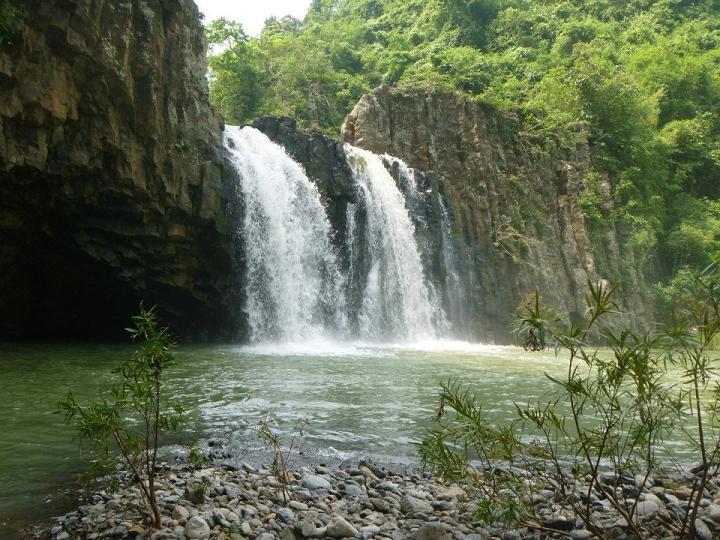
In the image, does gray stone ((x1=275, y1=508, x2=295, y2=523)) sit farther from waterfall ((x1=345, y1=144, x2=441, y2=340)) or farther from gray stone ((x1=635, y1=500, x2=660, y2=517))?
waterfall ((x1=345, y1=144, x2=441, y2=340))

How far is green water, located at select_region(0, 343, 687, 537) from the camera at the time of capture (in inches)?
199

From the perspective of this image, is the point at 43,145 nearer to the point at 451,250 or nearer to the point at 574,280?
the point at 451,250

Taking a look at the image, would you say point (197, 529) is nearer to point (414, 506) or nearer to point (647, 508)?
point (414, 506)

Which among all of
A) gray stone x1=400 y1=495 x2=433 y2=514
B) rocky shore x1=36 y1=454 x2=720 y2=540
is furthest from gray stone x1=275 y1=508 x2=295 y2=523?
gray stone x1=400 y1=495 x2=433 y2=514

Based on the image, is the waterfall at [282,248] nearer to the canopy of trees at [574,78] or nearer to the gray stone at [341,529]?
the canopy of trees at [574,78]

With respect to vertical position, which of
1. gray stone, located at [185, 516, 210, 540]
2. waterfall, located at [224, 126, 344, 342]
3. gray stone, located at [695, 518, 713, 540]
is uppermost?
waterfall, located at [224, 126, 344, 342]

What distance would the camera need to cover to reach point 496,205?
2477 centimetres

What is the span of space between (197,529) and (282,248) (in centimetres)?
1484

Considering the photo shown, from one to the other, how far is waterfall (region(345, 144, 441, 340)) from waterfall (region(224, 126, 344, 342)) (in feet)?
3.98

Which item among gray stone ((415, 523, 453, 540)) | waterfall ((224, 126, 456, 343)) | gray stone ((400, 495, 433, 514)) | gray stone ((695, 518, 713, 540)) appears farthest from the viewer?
waterfall ((224, 126, 456, 343))

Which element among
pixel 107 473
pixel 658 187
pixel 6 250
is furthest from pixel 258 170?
pixel 658 187

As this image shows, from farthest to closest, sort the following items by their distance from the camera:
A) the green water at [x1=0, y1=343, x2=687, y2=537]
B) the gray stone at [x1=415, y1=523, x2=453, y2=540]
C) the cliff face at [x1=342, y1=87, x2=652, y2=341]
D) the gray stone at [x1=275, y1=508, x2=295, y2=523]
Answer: the cliff face at [x1=342, y1=87, x2=652, y2=341]
the green water at [x1=0, y1=343, x2=687, y2=537]
the gray stone at [x1=275, y1=508, x2=295, y2=523]
the gray stone at [x1=415, y1=523, x2=453, y2=540]

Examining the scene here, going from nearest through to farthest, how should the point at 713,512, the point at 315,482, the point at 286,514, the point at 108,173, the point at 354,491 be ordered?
the point at 713,512
the point at 286,514
the point at 354,491
the point at 315,482
the point at 108,173

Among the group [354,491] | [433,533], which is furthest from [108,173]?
[433,533]
